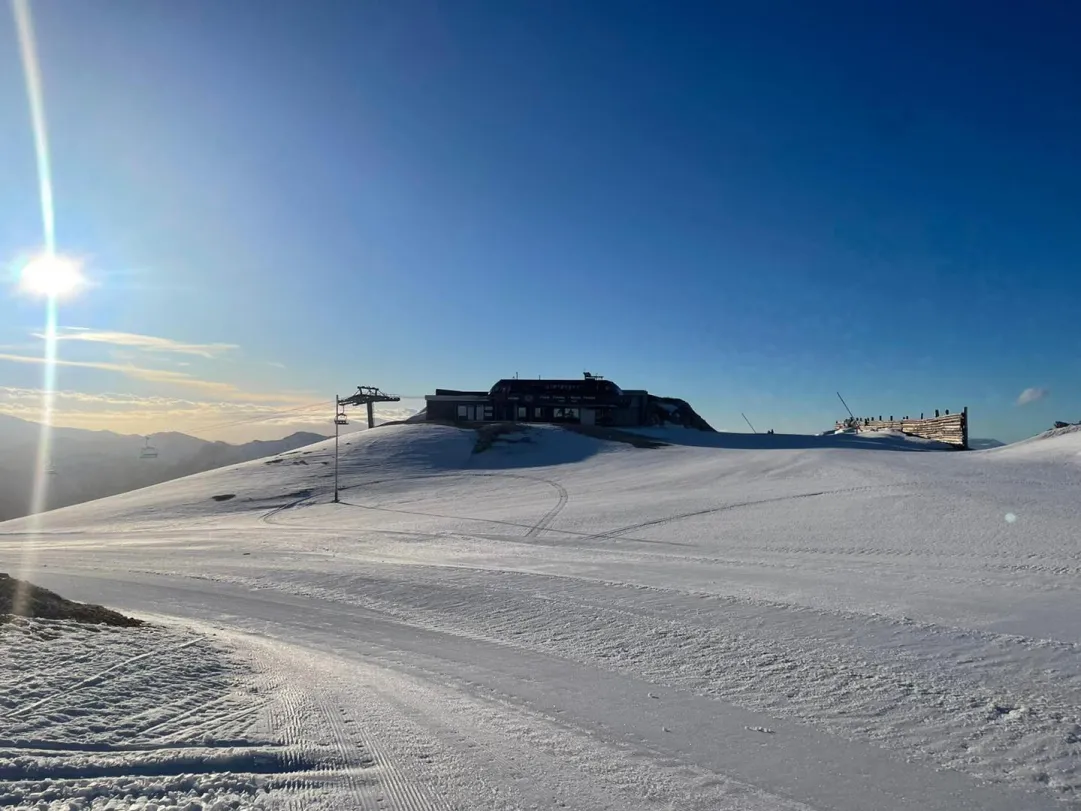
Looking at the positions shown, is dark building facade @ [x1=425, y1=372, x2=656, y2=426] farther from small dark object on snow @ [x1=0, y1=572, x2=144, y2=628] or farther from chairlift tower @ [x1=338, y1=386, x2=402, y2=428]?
A: small dark object on snow @ [x1=0, y1=572, x2=144, y2=628]

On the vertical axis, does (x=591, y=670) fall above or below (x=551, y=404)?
below

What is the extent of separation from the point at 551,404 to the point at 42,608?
57.2m

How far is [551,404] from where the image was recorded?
65.5m

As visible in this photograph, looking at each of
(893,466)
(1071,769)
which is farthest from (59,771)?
(893,466)

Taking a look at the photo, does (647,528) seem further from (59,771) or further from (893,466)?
(59,771)

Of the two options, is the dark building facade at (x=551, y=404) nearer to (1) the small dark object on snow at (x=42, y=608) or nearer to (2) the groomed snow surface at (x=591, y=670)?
(2) the groomed snow surface at (x=591, y=670)

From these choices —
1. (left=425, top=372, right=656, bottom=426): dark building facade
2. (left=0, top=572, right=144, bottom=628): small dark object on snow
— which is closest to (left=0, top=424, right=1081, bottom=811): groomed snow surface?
(left=0, top=572, right=144, bottom=628): small dark object on snow

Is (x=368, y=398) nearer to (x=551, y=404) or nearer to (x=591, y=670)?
(x=551, y=404)

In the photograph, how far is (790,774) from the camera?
5355mm

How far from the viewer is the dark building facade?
65250mm

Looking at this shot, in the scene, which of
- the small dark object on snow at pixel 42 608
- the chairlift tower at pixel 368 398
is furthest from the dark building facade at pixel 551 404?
the small dark object on snow at pixel 42 608

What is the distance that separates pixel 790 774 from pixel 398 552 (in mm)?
16993

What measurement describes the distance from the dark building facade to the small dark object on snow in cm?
5472

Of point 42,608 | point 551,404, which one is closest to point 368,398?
point 551,404
